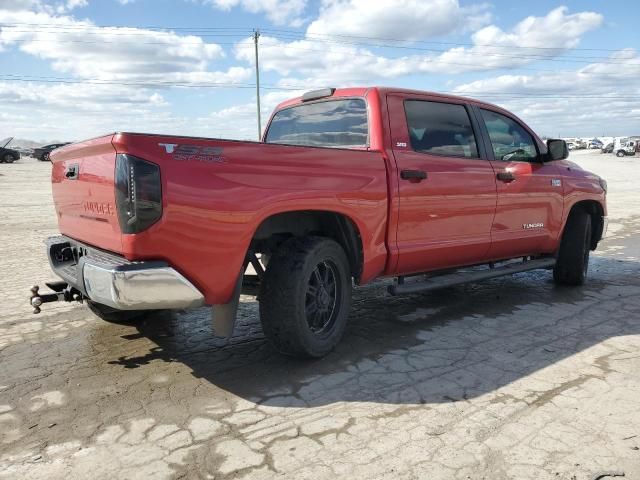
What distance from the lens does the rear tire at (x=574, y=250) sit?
5965 millimetres

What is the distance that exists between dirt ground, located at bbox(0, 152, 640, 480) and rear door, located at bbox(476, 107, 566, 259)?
638mm

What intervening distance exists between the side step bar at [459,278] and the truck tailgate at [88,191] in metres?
2.11

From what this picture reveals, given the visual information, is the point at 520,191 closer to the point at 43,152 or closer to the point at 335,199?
the point at 335,199

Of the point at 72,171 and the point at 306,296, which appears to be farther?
the point at 306,296

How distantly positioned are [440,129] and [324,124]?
959mm

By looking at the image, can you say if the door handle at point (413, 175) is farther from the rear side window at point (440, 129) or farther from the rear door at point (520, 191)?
the rear door at point (520, 191)

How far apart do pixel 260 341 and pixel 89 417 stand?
1514mm

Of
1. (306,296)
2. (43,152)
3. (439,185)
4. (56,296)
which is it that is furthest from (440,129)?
(43,152)

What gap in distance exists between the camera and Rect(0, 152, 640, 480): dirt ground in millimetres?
2561

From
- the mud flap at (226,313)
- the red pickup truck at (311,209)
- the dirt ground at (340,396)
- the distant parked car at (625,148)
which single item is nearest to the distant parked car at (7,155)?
the dirt ground at (340,396)

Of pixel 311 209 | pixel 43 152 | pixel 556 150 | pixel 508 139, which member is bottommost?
pixel 311 209

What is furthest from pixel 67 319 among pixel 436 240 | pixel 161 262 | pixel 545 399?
pixel 545 399

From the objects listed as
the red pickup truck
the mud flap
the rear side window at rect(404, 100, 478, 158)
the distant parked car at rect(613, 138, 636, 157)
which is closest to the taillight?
the red pickup truck

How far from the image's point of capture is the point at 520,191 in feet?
16.9
